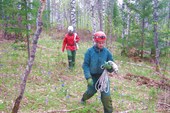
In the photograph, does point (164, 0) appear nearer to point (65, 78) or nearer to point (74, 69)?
point (74, 69)

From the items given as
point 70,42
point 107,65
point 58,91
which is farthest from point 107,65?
point 70,42

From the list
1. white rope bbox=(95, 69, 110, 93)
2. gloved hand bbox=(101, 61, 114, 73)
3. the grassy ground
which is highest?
gloved hand bbox=(101, 61, 114, 73)

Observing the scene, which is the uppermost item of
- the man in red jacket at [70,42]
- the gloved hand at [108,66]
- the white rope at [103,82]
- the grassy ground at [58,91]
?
the man in red jacket at [70,42]

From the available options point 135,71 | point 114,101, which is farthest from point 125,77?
point 114,101

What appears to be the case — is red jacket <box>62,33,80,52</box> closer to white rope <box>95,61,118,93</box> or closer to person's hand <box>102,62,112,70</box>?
white rope <box>95,61,118,93</box>

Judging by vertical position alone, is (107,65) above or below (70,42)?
below

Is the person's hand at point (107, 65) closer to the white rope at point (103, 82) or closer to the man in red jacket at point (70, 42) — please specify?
the white rope at point (103, 82)

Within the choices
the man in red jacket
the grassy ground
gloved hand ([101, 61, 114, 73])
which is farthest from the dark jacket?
the man in red jacket

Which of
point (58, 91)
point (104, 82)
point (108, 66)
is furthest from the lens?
point (58, 91)

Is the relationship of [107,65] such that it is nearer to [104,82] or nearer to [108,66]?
[108,66]

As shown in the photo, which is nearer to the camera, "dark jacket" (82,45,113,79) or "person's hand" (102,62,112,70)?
"person's hand" (102,62,112,70)

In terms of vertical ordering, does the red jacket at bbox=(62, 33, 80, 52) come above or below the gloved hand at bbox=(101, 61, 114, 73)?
above

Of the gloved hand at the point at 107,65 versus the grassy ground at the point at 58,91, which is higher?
the gloved hand at the point at 107,65

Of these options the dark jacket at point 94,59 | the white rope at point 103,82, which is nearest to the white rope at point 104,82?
the white rope at point 103,82
